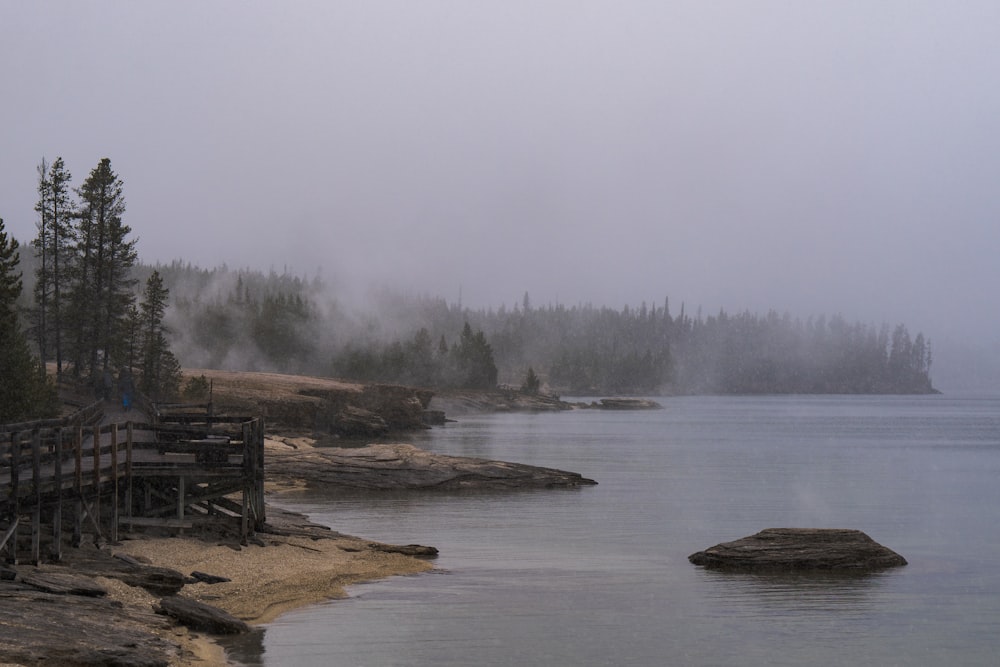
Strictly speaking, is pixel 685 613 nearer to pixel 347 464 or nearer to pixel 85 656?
pixel 85 656

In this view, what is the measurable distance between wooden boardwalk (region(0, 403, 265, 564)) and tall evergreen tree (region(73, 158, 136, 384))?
4098cm

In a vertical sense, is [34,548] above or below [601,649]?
above

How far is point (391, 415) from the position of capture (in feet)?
350

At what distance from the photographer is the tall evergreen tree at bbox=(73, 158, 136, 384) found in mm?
72625

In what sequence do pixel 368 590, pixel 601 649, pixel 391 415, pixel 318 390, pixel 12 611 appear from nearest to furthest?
pixel 12 611 < pixel 601 649 < pixel 368 590 < pixel 318 390 < pixel 391 415

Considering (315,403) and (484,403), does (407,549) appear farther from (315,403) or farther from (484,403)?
(484,403)

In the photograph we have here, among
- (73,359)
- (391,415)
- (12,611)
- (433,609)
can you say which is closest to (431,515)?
(433,609)

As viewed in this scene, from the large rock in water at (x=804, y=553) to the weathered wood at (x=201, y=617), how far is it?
14678 mm

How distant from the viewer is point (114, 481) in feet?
85.6

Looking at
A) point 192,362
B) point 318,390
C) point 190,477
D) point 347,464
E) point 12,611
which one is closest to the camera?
point 12,611

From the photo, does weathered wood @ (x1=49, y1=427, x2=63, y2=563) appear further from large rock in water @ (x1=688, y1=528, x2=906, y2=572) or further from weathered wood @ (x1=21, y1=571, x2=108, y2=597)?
large rock in water @ (x1=688, y1=528, x2=906, y2=572)

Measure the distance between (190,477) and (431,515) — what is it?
12777 millimetres

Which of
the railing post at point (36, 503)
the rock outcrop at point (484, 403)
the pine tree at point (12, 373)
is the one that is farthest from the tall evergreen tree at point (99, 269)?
the rock outcrop at point (484, 403)

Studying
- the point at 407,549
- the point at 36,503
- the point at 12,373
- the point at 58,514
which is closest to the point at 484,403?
the point at 12,373
